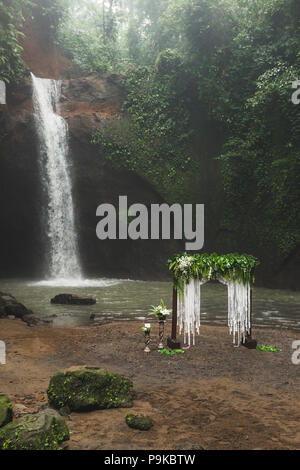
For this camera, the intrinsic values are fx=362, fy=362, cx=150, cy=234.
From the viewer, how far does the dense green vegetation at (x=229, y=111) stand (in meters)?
18.6

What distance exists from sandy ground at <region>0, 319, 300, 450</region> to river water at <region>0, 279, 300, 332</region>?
4.70 ft

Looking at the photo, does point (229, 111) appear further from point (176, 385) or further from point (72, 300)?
point (176, 385)

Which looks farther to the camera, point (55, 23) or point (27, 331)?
point (55, 23)

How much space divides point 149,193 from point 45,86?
10.6 metres

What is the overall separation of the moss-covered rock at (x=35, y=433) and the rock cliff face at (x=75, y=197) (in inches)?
707

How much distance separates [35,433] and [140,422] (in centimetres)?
130

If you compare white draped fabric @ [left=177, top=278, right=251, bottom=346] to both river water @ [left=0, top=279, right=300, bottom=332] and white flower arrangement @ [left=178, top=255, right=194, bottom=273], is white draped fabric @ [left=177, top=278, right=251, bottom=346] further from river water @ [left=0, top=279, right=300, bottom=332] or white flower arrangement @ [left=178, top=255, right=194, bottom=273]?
river water @ [left=0, top=279, right=300, bottom=332]

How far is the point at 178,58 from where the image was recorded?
23609 mm

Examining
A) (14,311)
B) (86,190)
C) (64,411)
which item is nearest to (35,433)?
(64,411)

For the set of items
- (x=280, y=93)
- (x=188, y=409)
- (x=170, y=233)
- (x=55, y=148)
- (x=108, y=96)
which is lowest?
(x=188, y=409)

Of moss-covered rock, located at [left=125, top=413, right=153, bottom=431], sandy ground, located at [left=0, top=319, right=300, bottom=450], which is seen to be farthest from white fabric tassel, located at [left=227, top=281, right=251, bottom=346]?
moss-covered rock, located at [left=125, top=413, right=153, bottom=431]

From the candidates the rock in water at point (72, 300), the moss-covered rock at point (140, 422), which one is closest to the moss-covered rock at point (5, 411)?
the moss-covered rock at point (140, 422)

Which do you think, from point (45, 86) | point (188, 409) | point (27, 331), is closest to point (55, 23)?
point (45, 86)
